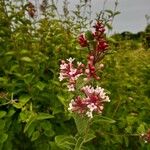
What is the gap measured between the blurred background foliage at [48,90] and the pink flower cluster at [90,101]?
2.32 ft

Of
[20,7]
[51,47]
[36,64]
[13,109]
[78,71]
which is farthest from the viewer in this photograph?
[20,7]

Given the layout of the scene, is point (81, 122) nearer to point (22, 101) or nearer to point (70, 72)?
point (70, 72)

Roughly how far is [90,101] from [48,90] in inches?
71.1

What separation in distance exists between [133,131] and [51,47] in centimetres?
121

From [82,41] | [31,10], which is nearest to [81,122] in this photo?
[82,41]

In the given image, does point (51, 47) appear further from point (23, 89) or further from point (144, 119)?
point (144, 119)

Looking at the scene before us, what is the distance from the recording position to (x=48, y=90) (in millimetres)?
5223

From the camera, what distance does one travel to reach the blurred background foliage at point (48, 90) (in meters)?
4.91

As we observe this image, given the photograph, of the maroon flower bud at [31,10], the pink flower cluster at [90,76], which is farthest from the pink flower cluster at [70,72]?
the maroon flower bud at [31,10]

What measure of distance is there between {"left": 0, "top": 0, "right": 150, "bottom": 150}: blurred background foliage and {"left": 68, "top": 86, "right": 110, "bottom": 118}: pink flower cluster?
707 millimetres

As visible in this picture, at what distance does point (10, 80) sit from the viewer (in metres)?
5.30

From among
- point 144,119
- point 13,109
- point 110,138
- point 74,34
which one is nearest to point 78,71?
point 13,109

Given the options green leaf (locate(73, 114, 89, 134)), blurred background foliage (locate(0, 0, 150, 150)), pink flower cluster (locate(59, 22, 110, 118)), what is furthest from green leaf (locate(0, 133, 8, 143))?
pink flower cluster (locate(59, 22, 110, 118))

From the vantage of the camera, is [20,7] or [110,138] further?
[20,7]
